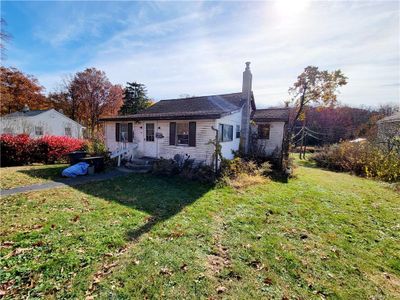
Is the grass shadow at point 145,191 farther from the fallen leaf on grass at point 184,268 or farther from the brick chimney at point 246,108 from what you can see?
the brick chimney at point 246,108

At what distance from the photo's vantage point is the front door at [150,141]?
38.8 ft

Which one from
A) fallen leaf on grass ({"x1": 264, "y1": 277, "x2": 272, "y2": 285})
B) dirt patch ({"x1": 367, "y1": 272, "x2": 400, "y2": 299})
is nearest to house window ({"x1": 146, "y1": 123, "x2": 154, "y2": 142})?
fallen leaf on grass ({"x1": 264, "y1": 277, "x2": 272, "y2": 285})

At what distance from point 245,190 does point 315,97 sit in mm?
8906

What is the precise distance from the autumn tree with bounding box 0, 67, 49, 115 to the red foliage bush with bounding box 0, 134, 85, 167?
63.8 feet

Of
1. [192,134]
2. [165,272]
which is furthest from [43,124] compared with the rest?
[165,272]

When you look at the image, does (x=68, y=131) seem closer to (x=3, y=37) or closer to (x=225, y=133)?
(x=3, y=37)

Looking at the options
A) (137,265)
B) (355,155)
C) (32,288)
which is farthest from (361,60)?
(32,288)

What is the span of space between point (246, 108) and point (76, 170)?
1056cm

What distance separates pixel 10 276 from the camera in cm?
279

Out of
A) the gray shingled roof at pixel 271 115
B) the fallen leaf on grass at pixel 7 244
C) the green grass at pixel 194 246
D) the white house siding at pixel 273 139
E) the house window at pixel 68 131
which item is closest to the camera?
the green grass at pixel 194 246

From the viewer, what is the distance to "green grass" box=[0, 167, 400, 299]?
2789 millimetres

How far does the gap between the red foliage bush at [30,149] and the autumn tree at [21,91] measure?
19.4 metres

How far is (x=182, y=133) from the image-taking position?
433 inches

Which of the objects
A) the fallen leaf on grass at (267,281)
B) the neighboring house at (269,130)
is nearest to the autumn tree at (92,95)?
the neighboring house at (269,130)
